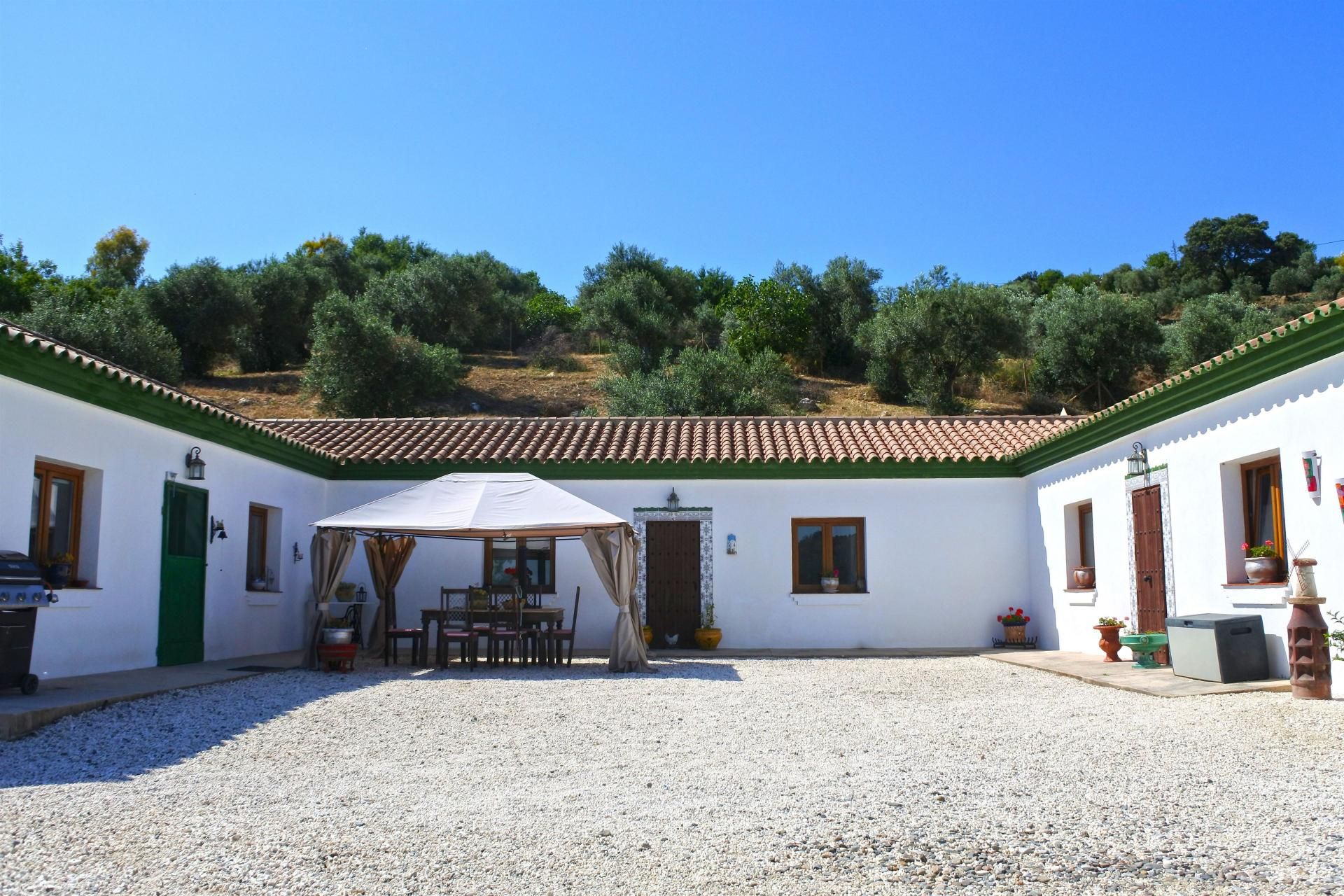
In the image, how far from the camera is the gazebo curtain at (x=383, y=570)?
12.7 meters

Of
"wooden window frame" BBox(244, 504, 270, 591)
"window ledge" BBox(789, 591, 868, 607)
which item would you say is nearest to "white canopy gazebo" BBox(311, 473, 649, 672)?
"wooden window frame" BBox(244, 504, 270, 591)

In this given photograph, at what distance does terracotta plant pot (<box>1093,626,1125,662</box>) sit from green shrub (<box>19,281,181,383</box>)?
74.4ft

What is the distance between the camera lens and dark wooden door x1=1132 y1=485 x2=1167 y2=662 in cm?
1093

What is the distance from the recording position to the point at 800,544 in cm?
1490

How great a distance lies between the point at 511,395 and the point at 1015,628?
18619mm

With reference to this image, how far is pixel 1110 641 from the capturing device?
11.6 m

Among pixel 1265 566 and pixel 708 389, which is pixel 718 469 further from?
pixel 708 389

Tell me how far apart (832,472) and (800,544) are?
1073mm

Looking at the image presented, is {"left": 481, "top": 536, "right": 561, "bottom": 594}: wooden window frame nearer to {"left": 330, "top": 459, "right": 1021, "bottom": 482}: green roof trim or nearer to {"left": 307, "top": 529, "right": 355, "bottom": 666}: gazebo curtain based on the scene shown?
{"left": 330, "top": 459, "right": 1021, "bottom": 482}: green roof trim

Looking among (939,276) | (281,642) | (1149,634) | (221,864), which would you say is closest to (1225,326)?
(939,276)

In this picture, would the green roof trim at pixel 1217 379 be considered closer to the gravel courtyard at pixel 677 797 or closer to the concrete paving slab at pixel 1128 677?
the concrete paving slab at pixel 1128 677

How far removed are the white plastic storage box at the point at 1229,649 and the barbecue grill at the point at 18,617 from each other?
9070 millimetres

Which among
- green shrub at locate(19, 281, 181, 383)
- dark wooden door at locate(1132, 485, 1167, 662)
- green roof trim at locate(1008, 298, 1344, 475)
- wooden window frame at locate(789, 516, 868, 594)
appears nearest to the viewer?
green roof trim at locate(1008, 298, 1344, 475)

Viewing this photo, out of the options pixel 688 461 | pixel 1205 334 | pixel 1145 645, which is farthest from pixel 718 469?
pixel 1205 334
